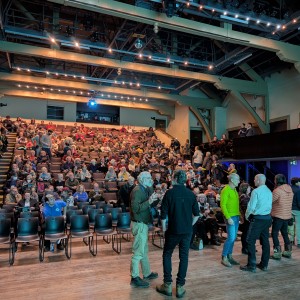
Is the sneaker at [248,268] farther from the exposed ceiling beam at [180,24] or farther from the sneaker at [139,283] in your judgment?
the exposed ceiling beam at [180,24]

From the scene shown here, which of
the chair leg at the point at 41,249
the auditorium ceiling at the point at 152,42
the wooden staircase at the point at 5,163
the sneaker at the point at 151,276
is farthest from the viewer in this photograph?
Answer: the wooden staircase at the point at 5,163

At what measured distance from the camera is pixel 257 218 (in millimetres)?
3902

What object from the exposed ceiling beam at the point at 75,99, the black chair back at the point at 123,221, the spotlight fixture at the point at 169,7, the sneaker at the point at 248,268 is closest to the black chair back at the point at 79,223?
the black chair back at the point at 123,221

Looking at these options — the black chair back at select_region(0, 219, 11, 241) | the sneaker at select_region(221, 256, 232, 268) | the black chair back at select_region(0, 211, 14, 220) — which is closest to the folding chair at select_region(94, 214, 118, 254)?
the black chair back at select_region(0, 219, 11, 241)

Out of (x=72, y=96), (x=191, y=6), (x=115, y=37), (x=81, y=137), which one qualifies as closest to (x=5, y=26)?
(x=115, y=37)

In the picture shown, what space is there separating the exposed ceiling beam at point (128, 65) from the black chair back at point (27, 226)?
21.2 feet

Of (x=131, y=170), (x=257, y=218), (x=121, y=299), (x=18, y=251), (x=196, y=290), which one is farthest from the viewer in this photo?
(x=131, y=170)

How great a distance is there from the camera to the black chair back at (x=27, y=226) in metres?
4.73

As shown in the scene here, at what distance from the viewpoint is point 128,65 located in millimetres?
10766

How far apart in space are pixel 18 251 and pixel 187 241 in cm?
339

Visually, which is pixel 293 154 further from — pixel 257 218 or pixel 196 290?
pixel 196 290

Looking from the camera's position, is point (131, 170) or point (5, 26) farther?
point (131, 170)

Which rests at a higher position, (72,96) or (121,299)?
(72,96)

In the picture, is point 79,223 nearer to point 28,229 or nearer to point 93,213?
point 93,213
